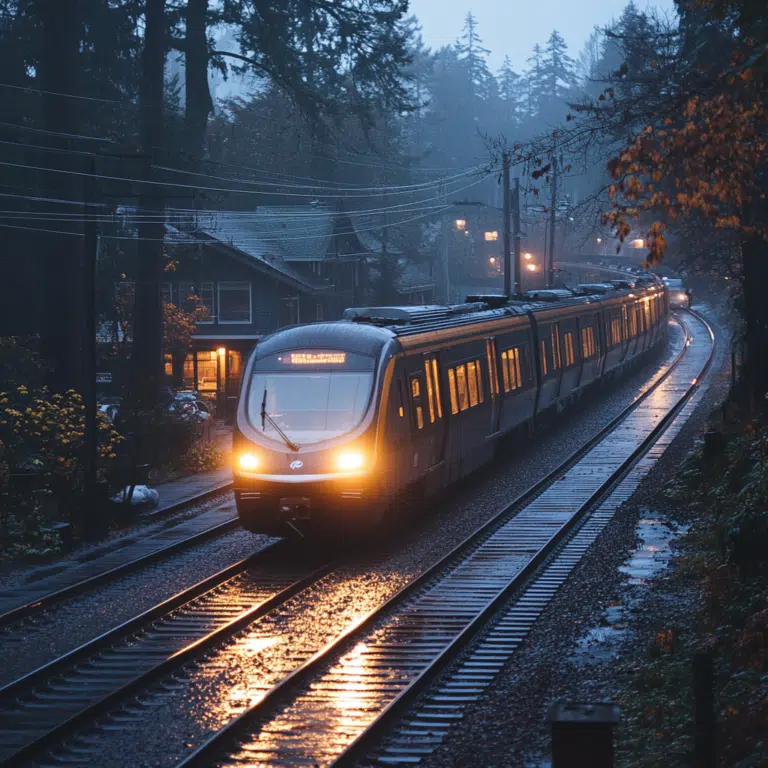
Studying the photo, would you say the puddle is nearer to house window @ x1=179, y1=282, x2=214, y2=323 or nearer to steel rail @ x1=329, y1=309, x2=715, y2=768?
steel rail @ x1=329, y1=309, x2=715, y2=768

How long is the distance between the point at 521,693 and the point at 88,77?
29704 mm

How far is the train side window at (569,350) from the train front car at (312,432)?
16.8m

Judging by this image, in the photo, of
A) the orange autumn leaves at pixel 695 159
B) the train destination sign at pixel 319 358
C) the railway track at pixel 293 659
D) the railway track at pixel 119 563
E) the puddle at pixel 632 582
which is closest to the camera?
the railway track at pixel 293 659

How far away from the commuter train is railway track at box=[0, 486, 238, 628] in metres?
1.81

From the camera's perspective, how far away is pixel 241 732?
412 inches

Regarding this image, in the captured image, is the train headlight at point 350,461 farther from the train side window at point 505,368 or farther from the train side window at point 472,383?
the train side window at point 505,368

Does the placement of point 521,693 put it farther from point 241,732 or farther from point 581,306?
point 581,306

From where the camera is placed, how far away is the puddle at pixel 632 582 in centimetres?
1280

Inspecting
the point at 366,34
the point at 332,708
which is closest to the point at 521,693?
the point at 332,708

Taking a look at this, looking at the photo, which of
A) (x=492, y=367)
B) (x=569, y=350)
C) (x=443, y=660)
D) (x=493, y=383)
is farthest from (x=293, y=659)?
(x=569, y=350)

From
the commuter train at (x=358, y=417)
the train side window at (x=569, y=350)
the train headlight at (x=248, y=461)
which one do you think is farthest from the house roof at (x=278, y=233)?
the train headlight at (x=248, y=461)

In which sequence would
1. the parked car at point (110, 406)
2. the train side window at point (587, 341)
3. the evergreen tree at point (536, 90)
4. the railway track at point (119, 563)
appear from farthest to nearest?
the evergreen tree at point (536, 90)
the train side window at point (587, 341)
the parked car at point (110, 406)
the railway track at point (119, 563)

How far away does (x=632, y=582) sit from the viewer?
15805mm

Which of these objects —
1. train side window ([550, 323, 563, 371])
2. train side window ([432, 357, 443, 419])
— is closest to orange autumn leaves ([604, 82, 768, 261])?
train side window ([432, 357, 443, 419])
